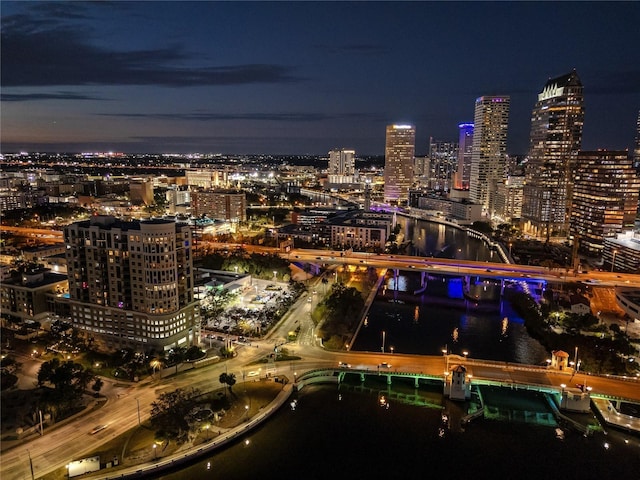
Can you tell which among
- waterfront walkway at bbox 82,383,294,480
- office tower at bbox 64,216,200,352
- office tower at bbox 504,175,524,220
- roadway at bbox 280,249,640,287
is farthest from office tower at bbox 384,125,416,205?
waterfront walkway at bbox 82,383,294,480

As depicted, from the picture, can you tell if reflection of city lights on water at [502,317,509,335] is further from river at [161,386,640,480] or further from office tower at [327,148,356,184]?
office tower at [327,148,356,184]

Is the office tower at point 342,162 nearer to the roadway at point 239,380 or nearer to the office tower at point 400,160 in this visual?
the office tower at point 400,160

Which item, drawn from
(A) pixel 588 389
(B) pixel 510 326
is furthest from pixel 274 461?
(B) pixel 510 326

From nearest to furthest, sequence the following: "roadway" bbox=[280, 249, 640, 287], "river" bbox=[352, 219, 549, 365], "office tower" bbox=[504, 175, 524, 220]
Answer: "river" bbox=[352, 219, 549, 365] → "roadway" bbox=[280, 249, 640, 287] → "office tower" bbox=[504, 175, 524, 220]

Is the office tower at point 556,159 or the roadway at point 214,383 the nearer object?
the roadway at point 214,383

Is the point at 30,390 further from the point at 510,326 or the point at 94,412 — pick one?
the point at 510,326

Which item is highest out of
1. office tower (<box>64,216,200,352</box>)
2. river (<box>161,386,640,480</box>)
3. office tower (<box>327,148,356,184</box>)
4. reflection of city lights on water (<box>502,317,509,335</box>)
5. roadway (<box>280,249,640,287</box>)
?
A: office tower (<box>327,148,356,184</box>)

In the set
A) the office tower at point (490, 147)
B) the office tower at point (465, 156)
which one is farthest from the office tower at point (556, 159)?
the office tower at point (465, 156)
